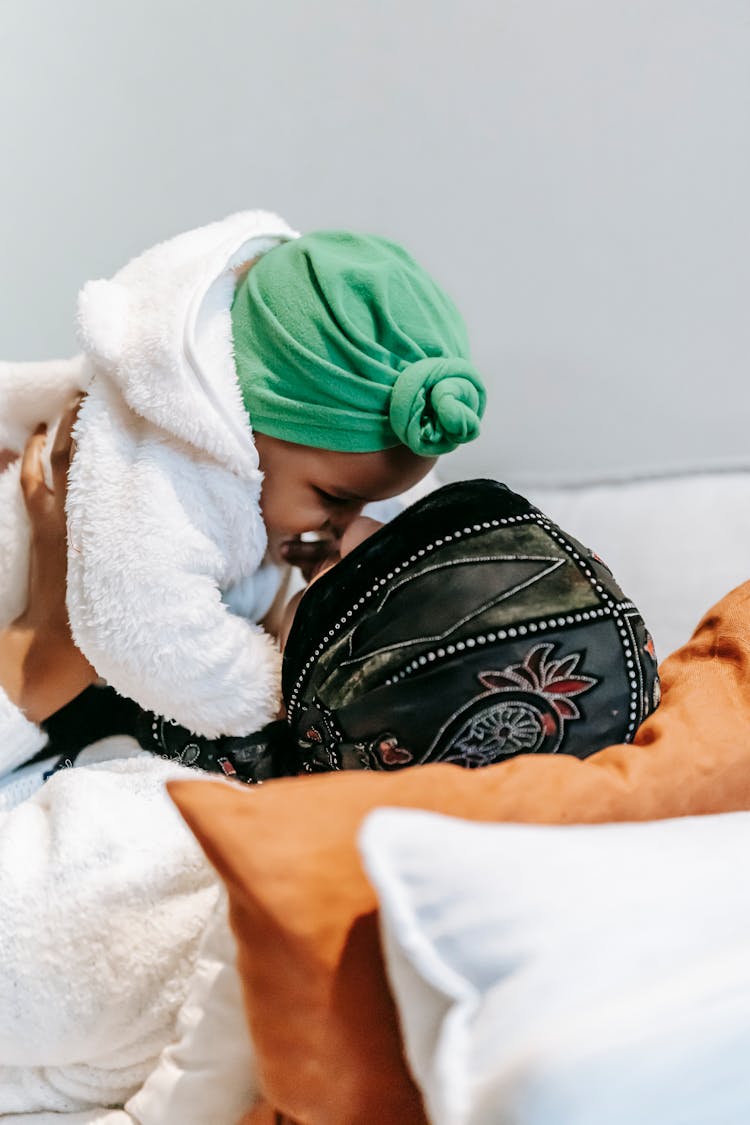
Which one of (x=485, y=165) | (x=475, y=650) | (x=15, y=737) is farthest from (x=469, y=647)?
(x=485, y=165)

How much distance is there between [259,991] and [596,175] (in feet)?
2.99

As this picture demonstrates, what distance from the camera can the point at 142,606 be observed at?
0.70m

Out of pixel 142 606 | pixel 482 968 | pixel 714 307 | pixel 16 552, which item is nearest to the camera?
pixel 482 968

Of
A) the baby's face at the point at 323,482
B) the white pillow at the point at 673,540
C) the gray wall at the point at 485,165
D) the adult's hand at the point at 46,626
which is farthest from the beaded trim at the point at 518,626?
the gray wall at the point at 485,165

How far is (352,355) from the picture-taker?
686 mm

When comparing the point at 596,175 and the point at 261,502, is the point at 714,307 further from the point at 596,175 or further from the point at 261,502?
the point at 261,502

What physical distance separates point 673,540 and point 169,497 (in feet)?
1.90

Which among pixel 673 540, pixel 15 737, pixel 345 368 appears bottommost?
pixel 673 540

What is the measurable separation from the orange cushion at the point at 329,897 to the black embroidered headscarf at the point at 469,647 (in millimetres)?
67

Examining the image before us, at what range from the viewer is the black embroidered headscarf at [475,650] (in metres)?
0.61

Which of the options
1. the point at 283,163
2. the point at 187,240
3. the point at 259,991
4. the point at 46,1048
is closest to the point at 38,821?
the point at 46,1048

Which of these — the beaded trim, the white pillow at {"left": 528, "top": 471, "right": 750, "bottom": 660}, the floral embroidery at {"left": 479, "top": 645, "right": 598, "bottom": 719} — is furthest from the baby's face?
the white pillow at {"left": 528, "top": 471, "right": 750, "bottom": 660}

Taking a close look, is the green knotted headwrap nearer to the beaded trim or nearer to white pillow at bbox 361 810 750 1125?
the beaded trim

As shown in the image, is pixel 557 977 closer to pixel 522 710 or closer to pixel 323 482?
pixel 522 710
